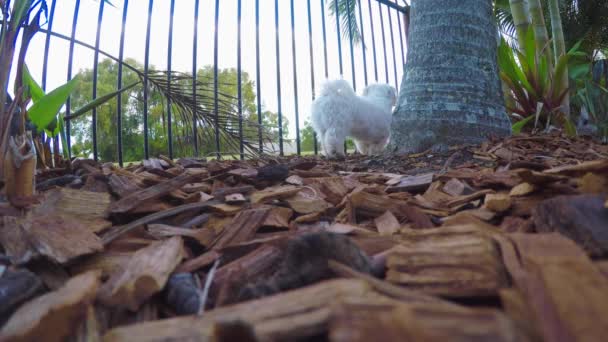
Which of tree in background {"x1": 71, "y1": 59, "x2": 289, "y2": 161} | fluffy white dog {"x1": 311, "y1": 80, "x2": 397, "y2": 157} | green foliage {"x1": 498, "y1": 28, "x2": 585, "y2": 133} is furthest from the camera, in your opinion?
green foliage {"x1": 498, "y1": 28, "x2": 585, "y2": 133}

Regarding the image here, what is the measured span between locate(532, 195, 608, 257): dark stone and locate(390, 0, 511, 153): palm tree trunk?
1.69 metres

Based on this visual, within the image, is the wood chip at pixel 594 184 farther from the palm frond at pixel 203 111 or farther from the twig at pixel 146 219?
the palm frond at pixel 203 111

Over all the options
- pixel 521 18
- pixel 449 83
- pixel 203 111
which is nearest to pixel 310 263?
pixel 203 111

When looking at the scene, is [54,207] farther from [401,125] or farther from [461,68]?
[461,68]

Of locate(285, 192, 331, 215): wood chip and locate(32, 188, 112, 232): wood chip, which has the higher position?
locate(32, 188, 112, 232): wood chip

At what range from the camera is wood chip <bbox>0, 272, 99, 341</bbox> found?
1.96 feet

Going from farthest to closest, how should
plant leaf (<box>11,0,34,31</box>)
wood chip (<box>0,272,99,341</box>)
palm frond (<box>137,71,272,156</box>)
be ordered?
palm frond (<box>137,71,272,156</box>) < plant leaf (<box>11,0,34,31</box>) < wood chip (<box>0,272,99,341</box>)

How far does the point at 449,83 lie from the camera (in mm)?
2584

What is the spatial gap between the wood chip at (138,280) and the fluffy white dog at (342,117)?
2.77m

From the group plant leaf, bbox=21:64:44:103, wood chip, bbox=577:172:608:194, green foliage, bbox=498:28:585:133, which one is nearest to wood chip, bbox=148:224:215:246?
wood chip, bbox=577:172:608:194

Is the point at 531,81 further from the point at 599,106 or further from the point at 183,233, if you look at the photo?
the point at 183,233

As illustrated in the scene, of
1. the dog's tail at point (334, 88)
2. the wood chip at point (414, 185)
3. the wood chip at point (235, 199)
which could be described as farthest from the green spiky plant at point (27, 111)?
the dog's tail at point (334, 88)

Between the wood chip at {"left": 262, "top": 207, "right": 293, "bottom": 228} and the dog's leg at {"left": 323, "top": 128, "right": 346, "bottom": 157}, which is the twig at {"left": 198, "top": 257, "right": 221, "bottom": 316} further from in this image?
the dog's leg at {"left": 323, "top": 128, "right": 346, "bottom": 157}

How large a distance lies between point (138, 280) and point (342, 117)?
3.12 meters
